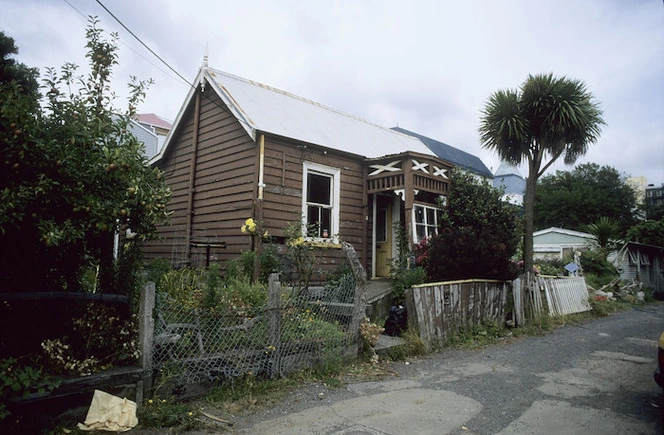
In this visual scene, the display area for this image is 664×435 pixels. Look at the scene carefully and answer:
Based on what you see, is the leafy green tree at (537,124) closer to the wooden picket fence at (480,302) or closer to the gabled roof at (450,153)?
the wooden picket fence at (480,302)

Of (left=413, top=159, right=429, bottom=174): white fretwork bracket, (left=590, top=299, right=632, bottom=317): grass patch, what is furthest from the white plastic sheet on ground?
(left=590, top=299, right=632, bottom=317): grass patch

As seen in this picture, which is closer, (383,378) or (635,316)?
(383,378)

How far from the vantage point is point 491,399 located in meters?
4.88

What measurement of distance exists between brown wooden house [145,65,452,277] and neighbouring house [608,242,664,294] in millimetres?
14923

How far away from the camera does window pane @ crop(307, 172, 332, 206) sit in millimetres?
10500

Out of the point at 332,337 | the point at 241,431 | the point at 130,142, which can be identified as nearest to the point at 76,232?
the point at 130,142

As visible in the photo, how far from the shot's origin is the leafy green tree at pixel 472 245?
8875 millimetres

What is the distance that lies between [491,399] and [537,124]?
8.40 meters

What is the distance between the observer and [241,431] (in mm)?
3863

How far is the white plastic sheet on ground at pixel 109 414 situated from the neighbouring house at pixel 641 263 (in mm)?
22283

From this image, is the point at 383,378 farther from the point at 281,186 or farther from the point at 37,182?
the point at 281,186

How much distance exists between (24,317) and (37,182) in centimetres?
136

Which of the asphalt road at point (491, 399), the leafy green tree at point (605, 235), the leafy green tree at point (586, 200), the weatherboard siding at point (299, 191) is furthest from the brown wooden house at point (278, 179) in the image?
the leafy green tree at point (586, 200)

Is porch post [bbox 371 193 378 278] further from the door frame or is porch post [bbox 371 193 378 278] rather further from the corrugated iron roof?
the corrugated iron roof
